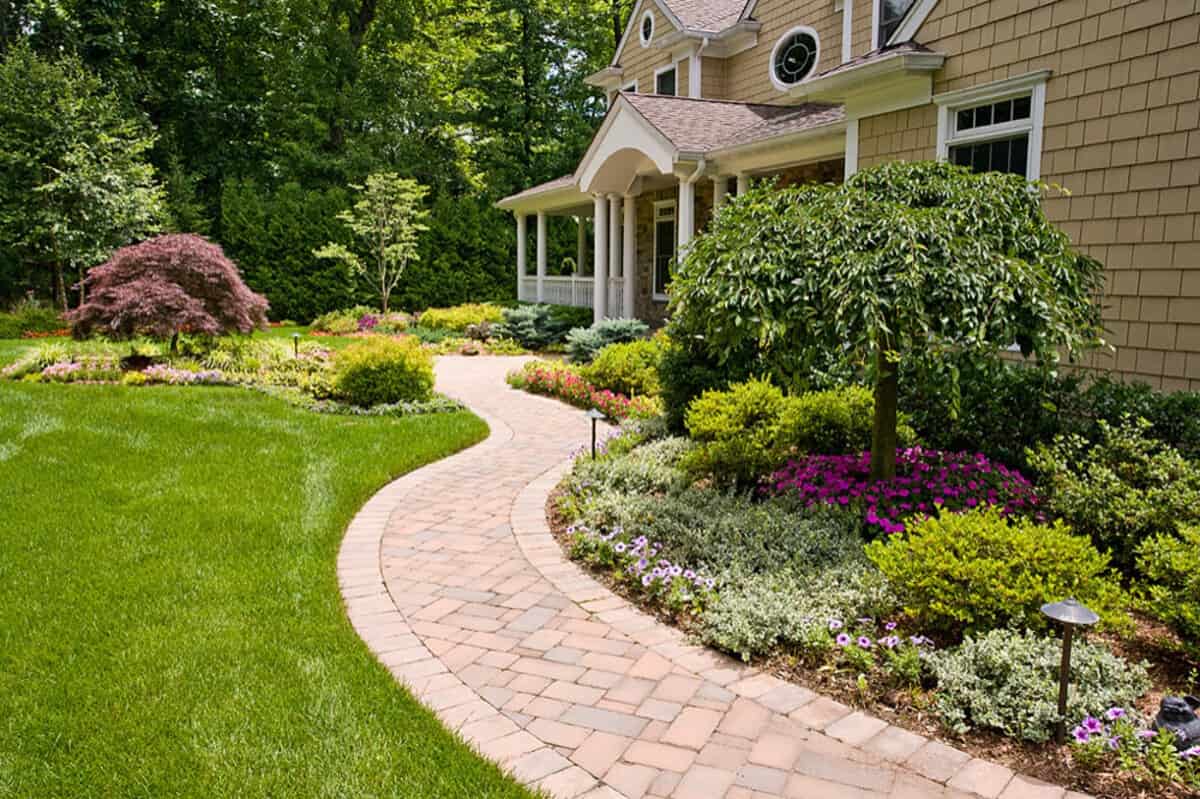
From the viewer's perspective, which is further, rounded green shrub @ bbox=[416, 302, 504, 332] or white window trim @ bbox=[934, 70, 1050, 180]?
rounded green shrub @ bbox=[416, 302, 504, 332]

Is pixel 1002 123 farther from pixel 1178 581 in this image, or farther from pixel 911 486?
pixel 1178 581

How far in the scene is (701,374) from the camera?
7.49 metres

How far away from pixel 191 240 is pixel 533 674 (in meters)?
10.6

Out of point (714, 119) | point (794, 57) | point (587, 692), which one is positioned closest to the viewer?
point (587, 692)

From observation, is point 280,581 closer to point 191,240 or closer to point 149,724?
point 149,724

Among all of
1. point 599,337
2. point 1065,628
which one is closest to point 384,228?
point 599,337

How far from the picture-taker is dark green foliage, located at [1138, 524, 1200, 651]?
136 inches

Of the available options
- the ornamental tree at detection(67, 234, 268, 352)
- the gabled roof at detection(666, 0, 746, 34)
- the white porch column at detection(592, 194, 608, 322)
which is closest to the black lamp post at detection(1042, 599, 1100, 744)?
Answer: the ornamental tree at detection(67, 234, 268, 352)

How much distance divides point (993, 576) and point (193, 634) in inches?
145

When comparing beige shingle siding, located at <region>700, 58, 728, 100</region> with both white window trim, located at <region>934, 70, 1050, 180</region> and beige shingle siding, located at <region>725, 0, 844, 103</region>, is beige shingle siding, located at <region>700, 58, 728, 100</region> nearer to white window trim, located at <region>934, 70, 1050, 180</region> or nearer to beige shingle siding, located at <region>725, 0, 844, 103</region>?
beige shingle siding, located at <region>725, 0, 844, 103</region>

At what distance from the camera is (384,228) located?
779 inches

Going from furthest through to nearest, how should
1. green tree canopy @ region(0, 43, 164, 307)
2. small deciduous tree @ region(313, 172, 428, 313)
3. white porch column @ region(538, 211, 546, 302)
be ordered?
white porch column @ region(538, 211, 546, 302) → small deciduous tree @ region(313, 172, 428, 313) → green tree canopy @ region(0, 43, 164, 307)

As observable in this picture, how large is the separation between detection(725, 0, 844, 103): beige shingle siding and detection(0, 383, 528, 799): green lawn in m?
10.4

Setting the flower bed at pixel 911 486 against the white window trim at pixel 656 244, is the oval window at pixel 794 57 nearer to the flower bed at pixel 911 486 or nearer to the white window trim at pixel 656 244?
the white window trim at pixel 656 244
